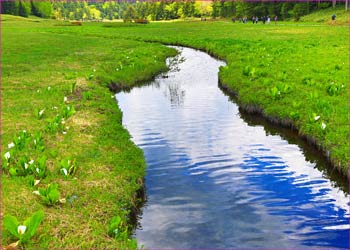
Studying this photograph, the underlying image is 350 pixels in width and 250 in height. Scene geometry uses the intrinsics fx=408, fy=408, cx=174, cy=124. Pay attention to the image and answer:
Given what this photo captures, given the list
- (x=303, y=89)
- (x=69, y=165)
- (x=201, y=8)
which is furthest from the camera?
(x=201, y=8)

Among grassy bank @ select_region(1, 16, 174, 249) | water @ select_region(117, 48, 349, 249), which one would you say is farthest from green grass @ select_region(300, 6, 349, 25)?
grassy bank @ select_region(1, 16, 174, 249)

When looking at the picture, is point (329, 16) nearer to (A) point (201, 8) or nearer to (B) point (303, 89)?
(B) point (303, 89)

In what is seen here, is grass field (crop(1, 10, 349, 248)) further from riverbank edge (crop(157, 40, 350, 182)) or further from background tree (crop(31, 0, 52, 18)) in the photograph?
background tree (crop(31, 0, 52, 18))

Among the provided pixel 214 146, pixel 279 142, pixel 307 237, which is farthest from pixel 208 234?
pixel 279 142

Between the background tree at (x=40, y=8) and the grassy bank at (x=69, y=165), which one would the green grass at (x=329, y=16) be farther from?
the background tree at (x=40, y=8)

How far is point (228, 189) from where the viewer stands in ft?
32.8

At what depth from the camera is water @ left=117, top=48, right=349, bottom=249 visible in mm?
7895

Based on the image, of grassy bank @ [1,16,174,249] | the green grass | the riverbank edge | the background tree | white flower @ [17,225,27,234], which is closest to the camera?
white flower @ [17,225,27,234]

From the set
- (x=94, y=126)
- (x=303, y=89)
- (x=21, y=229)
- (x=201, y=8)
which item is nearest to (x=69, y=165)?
(x=21, y=229)

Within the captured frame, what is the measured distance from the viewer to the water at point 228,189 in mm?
7895

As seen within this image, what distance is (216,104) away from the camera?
19344mm

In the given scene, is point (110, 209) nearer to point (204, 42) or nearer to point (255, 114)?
point (255, 114)

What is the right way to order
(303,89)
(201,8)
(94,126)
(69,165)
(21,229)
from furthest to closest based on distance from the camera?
1. (201,8)
2. (303,89)
3. (94,126)
4. (69,165)
5. (21,229)

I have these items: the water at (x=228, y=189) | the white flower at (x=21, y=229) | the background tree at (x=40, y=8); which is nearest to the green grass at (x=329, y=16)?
the water at (x=228, y=189)
